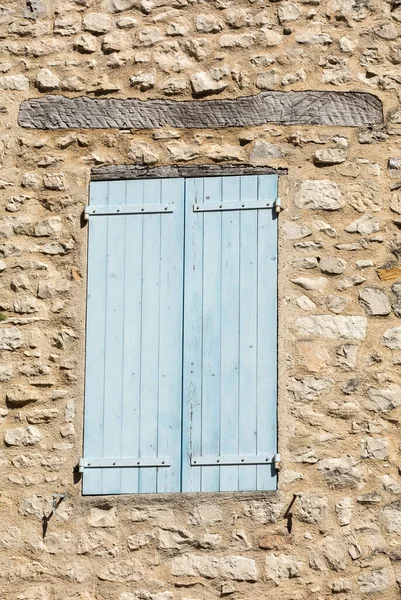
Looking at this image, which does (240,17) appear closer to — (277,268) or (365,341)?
(277,268)

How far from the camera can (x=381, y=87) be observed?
704 centimetres

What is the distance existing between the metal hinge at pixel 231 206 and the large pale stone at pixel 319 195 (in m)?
0.16

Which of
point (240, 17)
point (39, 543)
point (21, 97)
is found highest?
point (240, 17)

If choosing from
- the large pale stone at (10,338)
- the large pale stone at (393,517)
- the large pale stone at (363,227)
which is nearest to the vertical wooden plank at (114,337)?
the large pale stone at (10,338)

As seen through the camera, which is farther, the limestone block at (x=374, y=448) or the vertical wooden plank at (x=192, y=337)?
the vertical wooden plank at (x=192, y=337)

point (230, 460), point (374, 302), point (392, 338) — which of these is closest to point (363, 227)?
point (374, 302)

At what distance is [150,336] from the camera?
22.2 ft

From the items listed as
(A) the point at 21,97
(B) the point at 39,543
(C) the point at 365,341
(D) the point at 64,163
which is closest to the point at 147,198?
(D) the point at 64,163

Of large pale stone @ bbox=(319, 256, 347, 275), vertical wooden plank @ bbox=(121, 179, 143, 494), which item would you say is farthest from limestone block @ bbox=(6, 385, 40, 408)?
large pale stone @ bbox=(319, 256, 347, 275)

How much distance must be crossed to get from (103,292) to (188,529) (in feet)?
4.50

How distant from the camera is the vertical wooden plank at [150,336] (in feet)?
21.7

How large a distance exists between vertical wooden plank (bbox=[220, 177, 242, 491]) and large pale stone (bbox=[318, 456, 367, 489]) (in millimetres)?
472

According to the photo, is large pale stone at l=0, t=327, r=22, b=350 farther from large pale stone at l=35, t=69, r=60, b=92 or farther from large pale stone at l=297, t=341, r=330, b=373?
large pale stone at l=297, t=341, r=330, b=373

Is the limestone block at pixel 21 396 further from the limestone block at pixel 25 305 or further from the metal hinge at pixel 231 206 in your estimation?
the metal hinge at pixel 231 206
